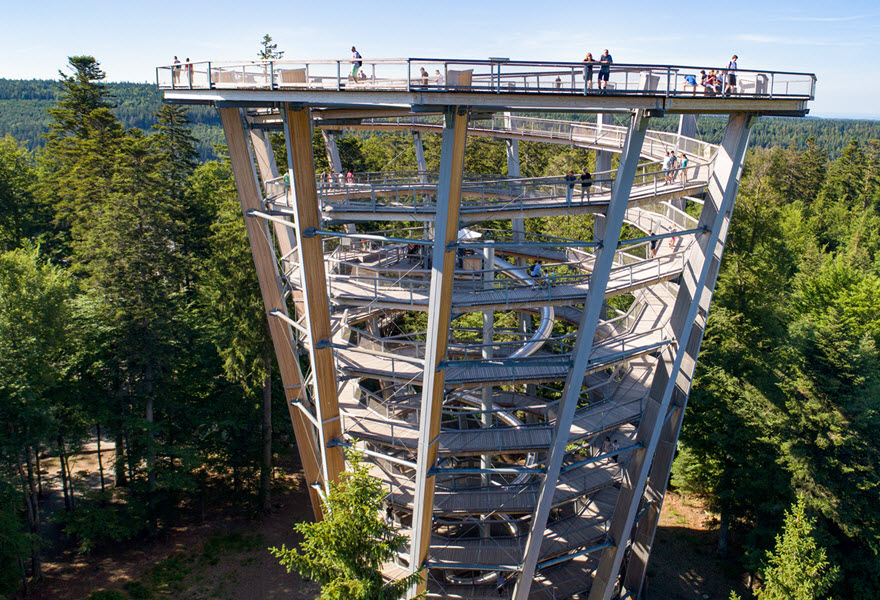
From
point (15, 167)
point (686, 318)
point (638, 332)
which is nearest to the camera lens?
point (686, 318)

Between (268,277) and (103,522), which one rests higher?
(268,277)

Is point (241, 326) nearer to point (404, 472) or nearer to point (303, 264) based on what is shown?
point (404, 472)

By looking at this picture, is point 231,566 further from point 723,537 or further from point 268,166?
point 723,537

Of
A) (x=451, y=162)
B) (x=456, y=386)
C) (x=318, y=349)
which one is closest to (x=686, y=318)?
(x=456, y=386)

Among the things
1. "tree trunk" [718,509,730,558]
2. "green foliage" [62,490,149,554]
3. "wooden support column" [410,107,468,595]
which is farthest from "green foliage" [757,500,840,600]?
"green foliage" [62,490,149,554]

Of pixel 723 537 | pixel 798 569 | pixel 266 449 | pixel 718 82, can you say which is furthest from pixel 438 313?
pixel 723 537
